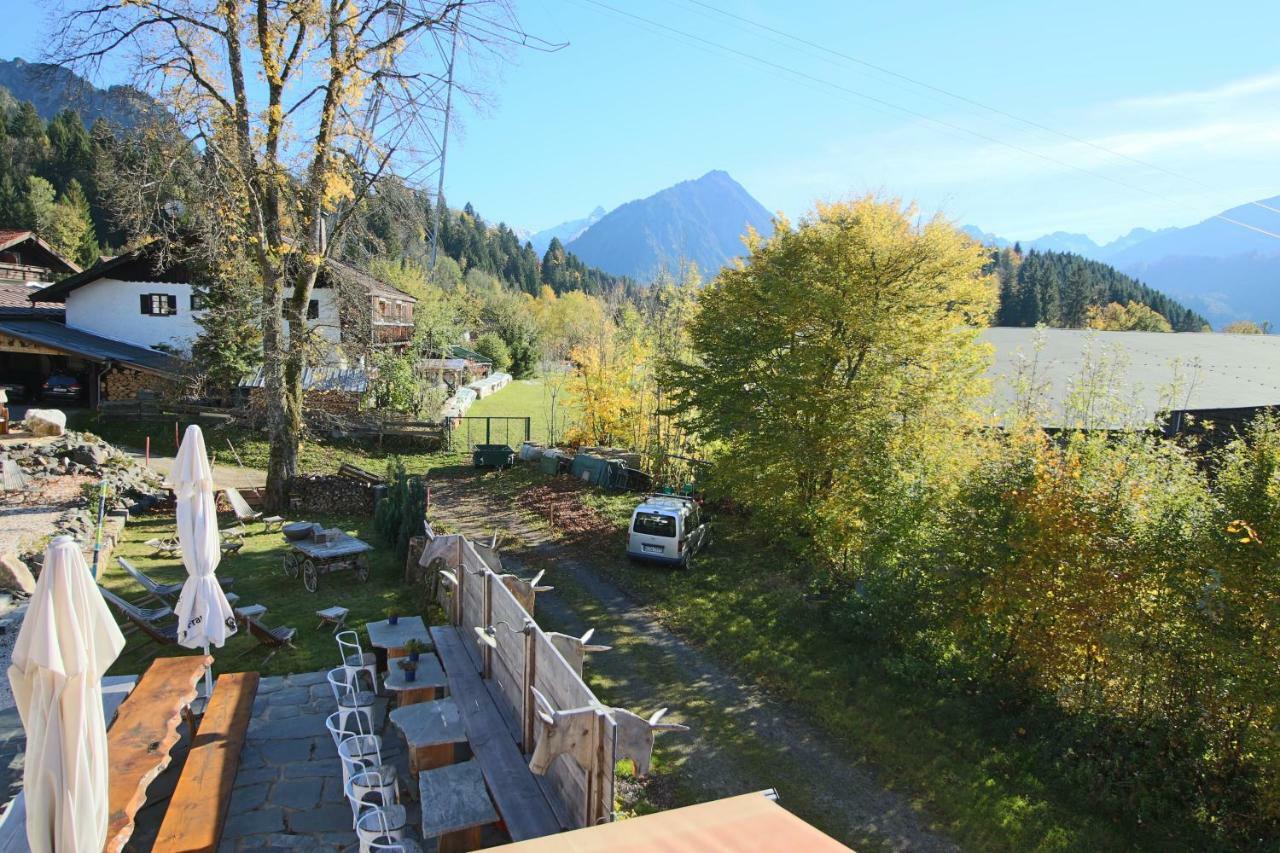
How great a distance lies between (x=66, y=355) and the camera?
27.5 m

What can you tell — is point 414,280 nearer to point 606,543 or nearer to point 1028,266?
point 606,543

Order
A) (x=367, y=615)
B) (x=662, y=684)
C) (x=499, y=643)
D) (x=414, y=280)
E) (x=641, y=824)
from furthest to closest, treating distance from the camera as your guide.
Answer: (x=414, y=280) < (x=367, y=615) < (x=662, y=684) < (x=499, y=643) < (x=641, y=824)

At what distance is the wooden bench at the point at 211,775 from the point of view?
5.22m

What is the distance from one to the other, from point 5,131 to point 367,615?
75.2 meters

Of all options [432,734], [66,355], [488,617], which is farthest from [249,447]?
[432,734]

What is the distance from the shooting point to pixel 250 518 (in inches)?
658

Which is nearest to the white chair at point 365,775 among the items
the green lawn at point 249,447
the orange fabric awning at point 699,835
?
the orange fabric awning at point 699,835

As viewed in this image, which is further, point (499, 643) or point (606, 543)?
point (606, 543)

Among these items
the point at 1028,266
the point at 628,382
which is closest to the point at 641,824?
the point at 628,382

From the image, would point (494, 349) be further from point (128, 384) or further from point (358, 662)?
point (358, 662)

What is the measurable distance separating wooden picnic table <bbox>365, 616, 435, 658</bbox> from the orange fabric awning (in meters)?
5.21

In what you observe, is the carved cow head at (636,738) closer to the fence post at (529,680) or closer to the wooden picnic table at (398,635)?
Result: the fence post at (529,680)

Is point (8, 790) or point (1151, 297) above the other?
point (1151, 297)

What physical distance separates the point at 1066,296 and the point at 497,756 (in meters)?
94.6
